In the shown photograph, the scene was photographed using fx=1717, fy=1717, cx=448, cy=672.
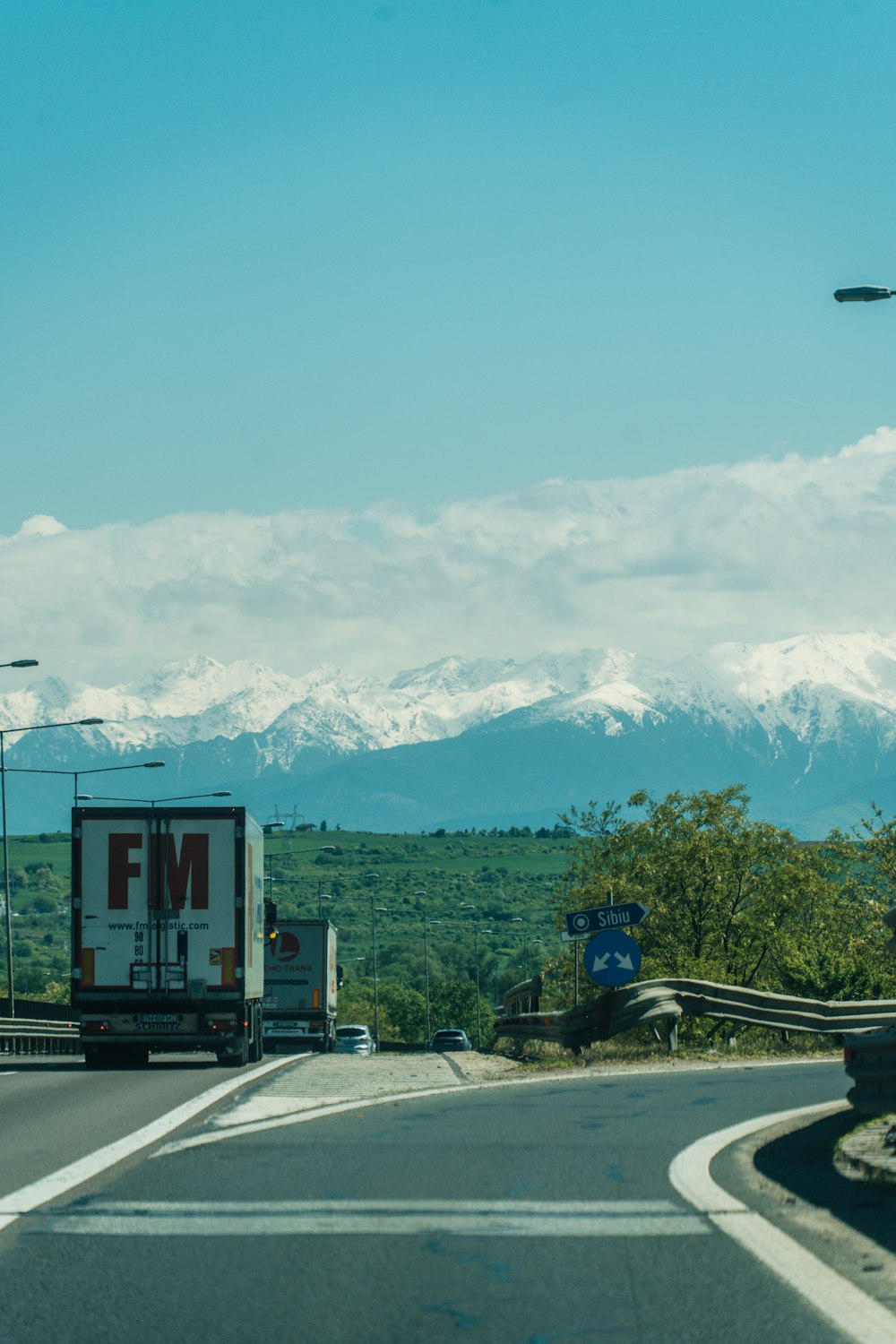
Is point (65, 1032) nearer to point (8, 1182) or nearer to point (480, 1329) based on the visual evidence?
point (8, 1182)

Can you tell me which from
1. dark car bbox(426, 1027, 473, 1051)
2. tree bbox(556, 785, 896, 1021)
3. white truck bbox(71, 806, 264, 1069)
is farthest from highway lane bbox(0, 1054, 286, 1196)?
dark car bbox(426, 1027, 473, 1051)

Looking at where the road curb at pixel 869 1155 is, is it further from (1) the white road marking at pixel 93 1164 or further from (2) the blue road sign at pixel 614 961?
(2) the blue road sign at pixel 614 961

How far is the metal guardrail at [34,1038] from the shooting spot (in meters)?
39.8

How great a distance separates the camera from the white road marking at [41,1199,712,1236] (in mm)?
8523

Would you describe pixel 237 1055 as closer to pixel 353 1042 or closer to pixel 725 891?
pixel 725 891

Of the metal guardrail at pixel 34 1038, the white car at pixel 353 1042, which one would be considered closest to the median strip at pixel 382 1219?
the metal guardrail at pixel 34 1038

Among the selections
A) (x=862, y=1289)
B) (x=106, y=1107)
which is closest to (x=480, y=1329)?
(x=862, y=1289)

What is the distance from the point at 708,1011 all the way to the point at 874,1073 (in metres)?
14.1

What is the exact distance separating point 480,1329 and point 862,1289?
169cm

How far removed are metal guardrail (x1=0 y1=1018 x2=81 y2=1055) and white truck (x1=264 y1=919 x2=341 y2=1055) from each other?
5238 millimetres

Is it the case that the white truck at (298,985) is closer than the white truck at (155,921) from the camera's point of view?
No

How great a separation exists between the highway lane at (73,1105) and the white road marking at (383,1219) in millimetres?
1500

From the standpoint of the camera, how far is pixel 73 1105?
1697 cm

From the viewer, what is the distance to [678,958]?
44.6 meters
